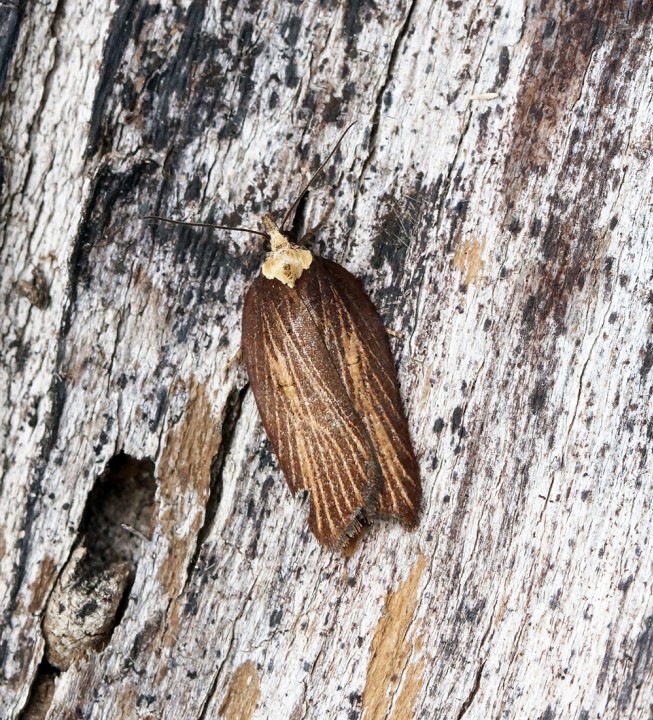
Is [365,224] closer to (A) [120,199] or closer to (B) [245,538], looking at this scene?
(A) [120,199]

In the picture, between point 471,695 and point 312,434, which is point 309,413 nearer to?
point 312,434

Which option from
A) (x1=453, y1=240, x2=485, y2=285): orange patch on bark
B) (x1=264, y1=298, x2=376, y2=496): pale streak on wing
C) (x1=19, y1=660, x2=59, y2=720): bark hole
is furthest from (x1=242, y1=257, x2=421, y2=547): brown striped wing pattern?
(x1=19, y1=660, x2=59, y2=720): bark hole

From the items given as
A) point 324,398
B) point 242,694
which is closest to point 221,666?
point 242,694

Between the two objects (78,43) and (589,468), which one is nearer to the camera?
(589,468)

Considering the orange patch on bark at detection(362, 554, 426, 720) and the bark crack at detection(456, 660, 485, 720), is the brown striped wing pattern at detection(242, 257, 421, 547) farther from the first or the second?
the bark crack at detection(456, 660, 485, 720)

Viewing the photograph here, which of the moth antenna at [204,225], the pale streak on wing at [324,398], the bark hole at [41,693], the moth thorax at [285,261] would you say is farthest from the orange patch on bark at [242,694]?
the moth antenna at [204,225]

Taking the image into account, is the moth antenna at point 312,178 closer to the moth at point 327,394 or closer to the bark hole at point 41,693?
the moth at point 327,394

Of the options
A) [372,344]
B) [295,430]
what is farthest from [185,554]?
[372,344]
